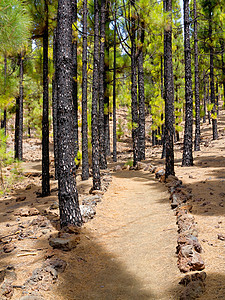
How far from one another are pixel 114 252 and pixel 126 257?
310 mm

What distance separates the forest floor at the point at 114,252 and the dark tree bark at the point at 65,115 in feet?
1.85

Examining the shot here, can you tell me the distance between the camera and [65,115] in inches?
198

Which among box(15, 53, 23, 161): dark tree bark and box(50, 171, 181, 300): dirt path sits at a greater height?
box(15, 53, 23, 161): dark tree bark

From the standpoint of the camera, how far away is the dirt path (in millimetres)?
3193

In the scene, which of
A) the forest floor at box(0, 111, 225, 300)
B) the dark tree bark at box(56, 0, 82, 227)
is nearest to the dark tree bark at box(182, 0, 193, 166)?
the forest floor at box(0, 111, 225, 300)

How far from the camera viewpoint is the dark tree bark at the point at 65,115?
5.00 m

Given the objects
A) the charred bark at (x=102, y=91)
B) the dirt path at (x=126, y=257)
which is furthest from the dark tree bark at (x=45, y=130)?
the dirt path at (x=126, y=257)

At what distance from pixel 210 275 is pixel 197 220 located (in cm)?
190


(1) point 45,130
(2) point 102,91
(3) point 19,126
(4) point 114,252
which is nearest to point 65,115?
(4) point 114,252

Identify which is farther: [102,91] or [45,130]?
[102,91]

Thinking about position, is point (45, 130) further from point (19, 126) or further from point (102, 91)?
point (19, 126)

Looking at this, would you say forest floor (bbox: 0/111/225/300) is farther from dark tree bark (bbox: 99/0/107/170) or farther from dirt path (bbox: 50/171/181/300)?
dark tree bark (bbox: 99/0/107/170)

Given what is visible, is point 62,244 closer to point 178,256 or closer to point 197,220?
point 178,256

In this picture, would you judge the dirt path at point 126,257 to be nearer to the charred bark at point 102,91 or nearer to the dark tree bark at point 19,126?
the charred bark at point 102,91
